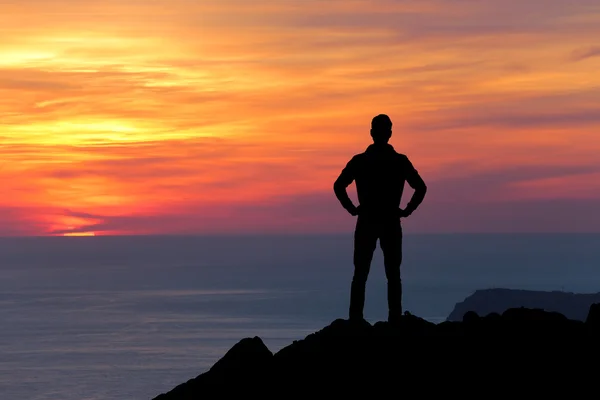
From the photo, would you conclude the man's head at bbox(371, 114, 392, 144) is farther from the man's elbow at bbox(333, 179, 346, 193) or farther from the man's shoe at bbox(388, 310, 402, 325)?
the man's shoe at bbox(388, 310, 402, 325)

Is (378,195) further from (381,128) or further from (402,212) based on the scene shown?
(381,128)

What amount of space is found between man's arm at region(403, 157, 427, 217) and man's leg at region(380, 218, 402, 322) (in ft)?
1.26

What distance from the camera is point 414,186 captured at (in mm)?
21250

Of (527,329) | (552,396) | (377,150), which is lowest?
(552,396)

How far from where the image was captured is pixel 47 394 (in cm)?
16675

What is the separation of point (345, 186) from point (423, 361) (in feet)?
12.7

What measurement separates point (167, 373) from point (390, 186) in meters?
167

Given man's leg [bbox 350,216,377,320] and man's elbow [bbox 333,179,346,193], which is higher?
man's elbow [bbox 333,179,346,193]

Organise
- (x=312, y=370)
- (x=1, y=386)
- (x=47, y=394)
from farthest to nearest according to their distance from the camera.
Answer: (x=1, y=386) → (x=47, y=394) → (x=312, y=370)

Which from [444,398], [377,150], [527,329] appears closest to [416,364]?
[444,398]

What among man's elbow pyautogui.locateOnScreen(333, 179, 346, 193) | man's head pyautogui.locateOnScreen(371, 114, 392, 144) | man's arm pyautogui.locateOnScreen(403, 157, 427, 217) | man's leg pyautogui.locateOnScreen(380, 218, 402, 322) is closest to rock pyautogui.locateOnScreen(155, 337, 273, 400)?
man's leg pyautogui.locateOnScreen(380, 218, 402, 322)

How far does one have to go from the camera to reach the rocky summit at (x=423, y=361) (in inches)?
762

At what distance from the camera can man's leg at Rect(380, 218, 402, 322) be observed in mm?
21109

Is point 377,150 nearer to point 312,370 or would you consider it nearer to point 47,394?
point 312,370
